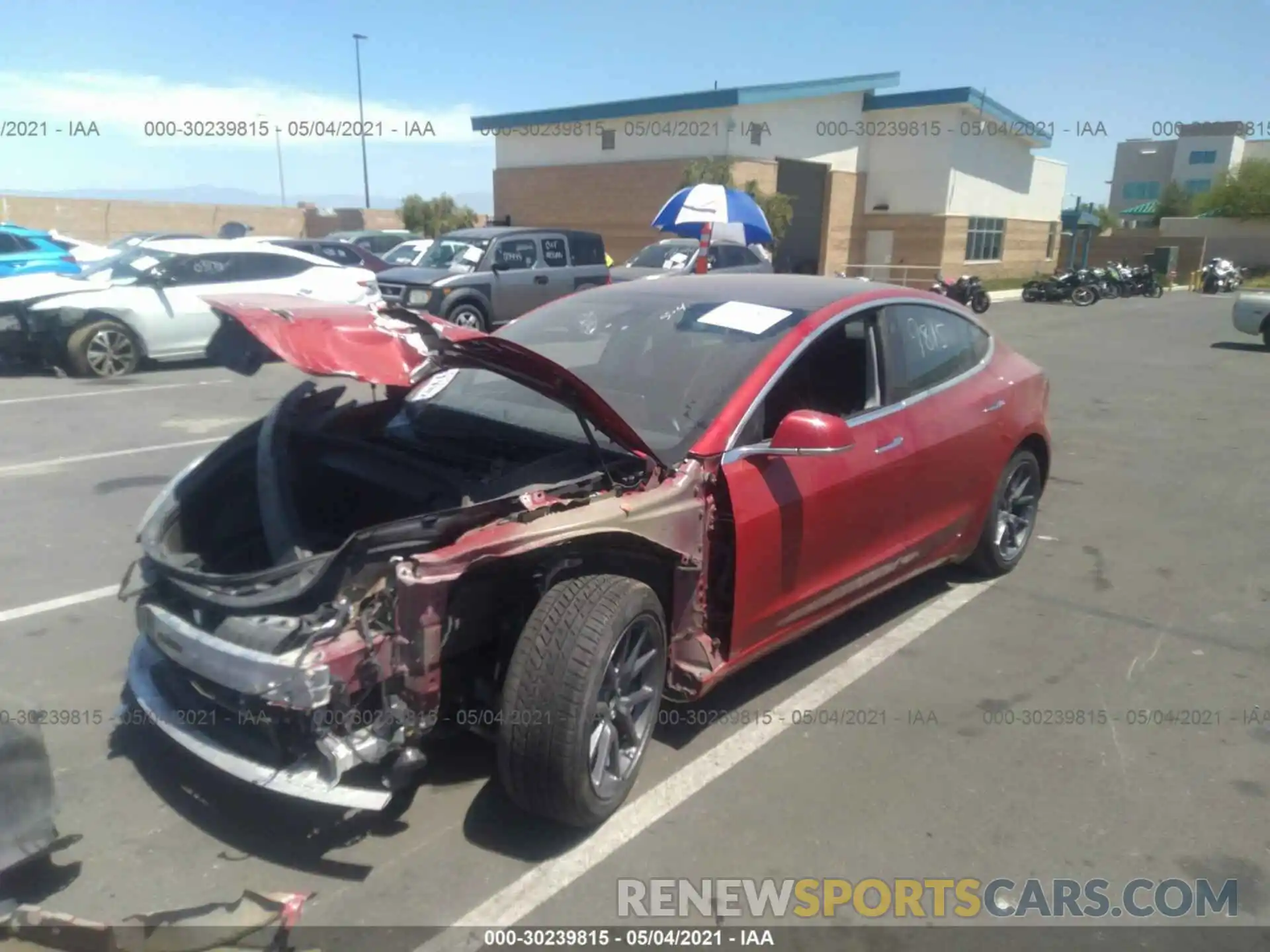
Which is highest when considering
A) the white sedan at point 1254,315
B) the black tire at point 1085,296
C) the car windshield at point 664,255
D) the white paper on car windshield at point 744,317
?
the white paper on car windshield at point 744,317

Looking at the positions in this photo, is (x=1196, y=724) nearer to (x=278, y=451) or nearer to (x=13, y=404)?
(x=278, y=451)

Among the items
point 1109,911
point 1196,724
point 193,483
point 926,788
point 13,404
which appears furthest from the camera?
point 13,404

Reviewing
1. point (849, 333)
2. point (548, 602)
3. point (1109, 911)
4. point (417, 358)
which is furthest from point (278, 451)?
point (1109, 911)

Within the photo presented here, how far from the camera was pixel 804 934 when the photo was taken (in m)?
2.85

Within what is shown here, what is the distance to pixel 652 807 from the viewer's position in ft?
11.1

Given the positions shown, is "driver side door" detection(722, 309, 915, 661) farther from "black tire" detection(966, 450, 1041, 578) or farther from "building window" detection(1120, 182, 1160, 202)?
"building window" detection(1120, 182, 1160, 202)

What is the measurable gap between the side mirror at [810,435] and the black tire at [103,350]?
10.1 m

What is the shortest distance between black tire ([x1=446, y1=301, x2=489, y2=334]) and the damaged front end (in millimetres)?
10432

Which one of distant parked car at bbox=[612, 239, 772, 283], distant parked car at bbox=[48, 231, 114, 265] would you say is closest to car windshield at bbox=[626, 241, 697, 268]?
distant parked car at bbox=[612, 239, 772, 283]

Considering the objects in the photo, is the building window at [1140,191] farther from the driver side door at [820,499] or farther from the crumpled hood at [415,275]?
the driver side door at [820,499]

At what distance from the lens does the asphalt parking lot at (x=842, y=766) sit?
302 centimetres

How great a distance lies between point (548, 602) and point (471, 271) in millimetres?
12430

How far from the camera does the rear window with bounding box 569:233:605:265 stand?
16250 millimetres

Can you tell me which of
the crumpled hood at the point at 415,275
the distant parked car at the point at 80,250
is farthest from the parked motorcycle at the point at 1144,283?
the distant parked car at the point at 80,250
